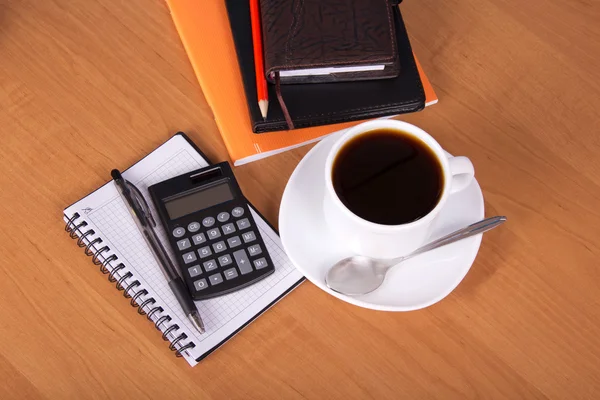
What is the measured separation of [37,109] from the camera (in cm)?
84

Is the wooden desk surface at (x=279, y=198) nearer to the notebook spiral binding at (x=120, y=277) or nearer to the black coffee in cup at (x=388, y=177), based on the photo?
the notebook spiral binding at (x=120, y=277)

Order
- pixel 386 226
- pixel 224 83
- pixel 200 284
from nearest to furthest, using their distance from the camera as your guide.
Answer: pixel 386 226
pixel 200 284
pixel 224 83

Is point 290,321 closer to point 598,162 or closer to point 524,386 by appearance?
point 524,386

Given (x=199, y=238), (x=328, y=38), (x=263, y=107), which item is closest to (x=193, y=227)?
(x=199, y=238)

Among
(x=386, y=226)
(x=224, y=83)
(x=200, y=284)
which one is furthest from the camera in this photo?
(x=224, y=83)

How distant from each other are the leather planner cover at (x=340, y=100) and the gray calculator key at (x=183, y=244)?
0.53 feet

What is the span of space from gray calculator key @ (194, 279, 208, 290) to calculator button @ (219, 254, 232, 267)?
0.03 m

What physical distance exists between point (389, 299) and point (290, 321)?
0.12 meters

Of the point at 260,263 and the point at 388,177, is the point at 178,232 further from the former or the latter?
the point at 388,177

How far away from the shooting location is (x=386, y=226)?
641 millimetres

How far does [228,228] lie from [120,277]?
13cm

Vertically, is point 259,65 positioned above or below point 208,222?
above

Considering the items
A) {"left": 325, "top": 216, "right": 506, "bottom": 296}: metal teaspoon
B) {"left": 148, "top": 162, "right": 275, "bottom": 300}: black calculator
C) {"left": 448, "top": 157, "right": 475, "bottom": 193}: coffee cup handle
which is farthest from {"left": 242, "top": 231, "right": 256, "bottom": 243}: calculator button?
{"left": 448, "top": 157, "right": 475, "bottom": 193}: coffee cup handle

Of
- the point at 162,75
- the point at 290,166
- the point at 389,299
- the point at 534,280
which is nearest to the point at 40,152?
the point at 162,75
